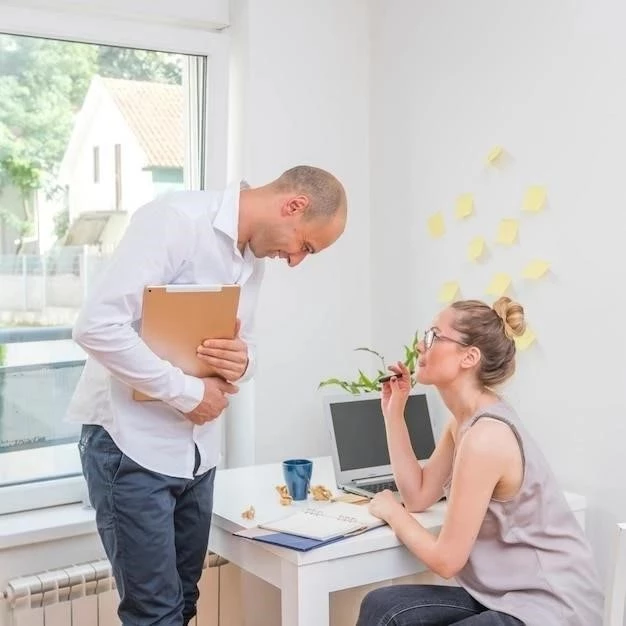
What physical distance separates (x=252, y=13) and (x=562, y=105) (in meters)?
0.96

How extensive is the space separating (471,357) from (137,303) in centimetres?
72

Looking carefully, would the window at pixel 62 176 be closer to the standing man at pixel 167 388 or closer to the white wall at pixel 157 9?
the white wall at pixel 157 9

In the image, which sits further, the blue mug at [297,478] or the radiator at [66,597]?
the radiator at [66,597]

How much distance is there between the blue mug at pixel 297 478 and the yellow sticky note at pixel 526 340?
25.8 inches

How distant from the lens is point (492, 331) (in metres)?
2.04

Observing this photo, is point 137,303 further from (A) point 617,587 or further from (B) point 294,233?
(A) point 617,587

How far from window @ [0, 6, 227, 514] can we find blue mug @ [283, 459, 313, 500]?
2.43 ft

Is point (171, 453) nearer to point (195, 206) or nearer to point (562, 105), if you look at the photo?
→ point (195, 206)

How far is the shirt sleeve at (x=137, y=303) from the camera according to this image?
1.81 meters

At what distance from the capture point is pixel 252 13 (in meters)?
2.80

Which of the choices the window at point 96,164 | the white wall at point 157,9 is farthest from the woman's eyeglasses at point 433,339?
the white wall at point 157,9

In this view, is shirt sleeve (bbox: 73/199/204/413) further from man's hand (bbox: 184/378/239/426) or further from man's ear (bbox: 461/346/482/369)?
man's ear (bbox: 461/346/482/369)

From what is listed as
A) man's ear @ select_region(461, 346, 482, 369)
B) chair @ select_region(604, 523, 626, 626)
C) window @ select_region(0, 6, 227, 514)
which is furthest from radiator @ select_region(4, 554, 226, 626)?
chair @ select_region(604, 523, 626, 626)

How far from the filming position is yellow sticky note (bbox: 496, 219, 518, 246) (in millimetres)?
2539
